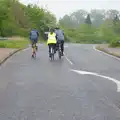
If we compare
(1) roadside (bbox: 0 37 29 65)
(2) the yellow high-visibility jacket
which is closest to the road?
(1) roadside (bbox: 0 37 29 65)

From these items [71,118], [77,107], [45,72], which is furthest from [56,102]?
[45,72]

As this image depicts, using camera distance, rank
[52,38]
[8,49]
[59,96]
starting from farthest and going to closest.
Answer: [8,49] → [52,38] → [59,96]

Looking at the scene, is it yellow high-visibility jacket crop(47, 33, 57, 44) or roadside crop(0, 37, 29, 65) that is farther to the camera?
roadside crop(0, 37, 29, 65)

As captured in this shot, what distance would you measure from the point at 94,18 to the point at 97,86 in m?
163

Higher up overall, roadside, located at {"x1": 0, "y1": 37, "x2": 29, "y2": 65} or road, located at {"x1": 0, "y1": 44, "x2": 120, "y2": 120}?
road, located at {"x1": 0, "y1": 44, "x2": 120, "y2": 120}

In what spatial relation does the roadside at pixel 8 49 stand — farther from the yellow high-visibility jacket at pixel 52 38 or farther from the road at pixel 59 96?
the road at pixel 59 96

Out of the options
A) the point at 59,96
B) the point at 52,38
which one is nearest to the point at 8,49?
the point at 52,38

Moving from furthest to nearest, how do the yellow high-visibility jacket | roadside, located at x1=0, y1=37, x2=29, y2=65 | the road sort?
roadside, located at x1=0, y1=37, x2=29, y2=65 → the yellow high-visibility jacket → the road

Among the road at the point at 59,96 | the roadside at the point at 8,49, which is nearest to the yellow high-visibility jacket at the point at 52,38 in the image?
the roadside at the point at 8,49

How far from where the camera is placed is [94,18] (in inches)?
6831

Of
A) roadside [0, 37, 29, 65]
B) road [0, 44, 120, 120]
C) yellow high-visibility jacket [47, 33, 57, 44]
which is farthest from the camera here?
roadside [0, 37, 29, 65]

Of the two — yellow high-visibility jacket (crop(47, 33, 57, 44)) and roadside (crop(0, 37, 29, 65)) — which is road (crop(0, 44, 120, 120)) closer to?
roadside (crop(0, 37, 29, 65))

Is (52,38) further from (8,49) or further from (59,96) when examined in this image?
(59,96)

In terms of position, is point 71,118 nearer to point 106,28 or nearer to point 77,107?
point 77,107
